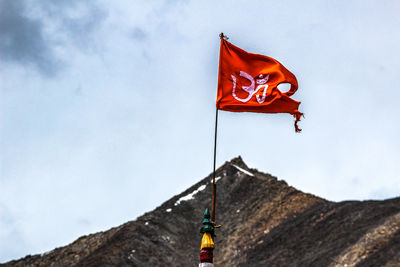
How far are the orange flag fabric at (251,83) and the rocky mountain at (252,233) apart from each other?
2292cm

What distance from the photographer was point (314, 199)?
58781mm

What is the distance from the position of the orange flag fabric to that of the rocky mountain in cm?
2292

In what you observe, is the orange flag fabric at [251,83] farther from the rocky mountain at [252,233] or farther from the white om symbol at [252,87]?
the rocky mountain at [252,233]

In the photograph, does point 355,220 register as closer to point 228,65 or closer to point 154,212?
point 154,212

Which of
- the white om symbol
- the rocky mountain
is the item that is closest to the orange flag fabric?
the white om symbol

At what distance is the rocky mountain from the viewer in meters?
44.7

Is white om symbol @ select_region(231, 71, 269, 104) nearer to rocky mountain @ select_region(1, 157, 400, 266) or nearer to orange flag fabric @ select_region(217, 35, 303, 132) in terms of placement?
orange flag fabric @ select_region(217, 35, 303, 132)

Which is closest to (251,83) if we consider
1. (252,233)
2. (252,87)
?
(252,87)

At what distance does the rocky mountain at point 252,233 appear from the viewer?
1758 inches

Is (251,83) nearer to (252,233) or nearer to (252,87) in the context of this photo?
(252,87)

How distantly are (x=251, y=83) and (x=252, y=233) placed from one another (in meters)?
37.3

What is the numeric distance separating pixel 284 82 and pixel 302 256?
29740 mm

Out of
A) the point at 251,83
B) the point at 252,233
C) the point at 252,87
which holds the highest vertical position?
the point at 252,233

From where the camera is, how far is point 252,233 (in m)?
55.1
